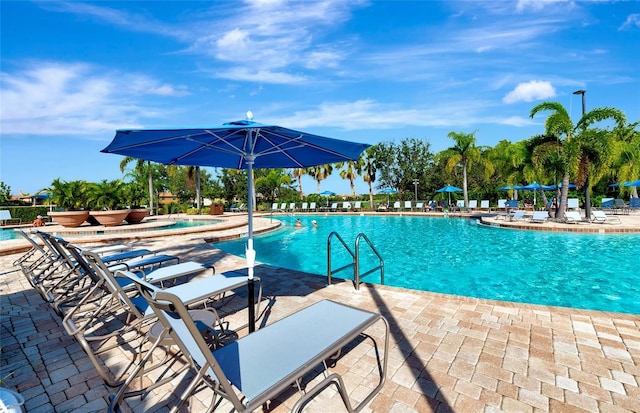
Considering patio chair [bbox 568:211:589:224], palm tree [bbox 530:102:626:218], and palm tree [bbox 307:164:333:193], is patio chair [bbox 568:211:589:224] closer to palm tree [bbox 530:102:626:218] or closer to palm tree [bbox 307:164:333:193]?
palm tree [bbox 530:102:626:218]

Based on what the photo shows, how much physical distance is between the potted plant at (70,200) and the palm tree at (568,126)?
23483 millimetres

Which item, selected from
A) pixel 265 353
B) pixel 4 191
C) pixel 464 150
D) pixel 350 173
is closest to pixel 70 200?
pixel 265 353

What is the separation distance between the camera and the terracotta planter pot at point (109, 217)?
50.6 feet

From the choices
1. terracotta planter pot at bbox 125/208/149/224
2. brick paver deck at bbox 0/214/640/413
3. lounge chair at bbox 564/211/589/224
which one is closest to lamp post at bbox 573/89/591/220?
lounge chair at bbox 564/211/589/224

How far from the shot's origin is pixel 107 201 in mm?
15898

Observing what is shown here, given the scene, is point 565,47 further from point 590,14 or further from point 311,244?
point 311,244

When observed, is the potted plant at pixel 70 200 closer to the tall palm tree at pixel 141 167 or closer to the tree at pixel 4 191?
the tall palm tree at pixel 141 167

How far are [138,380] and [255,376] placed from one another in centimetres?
148

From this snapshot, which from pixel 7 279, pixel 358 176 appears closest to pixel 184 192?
pixel 358 176

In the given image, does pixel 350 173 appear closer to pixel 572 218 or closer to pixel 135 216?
pixel 572 218

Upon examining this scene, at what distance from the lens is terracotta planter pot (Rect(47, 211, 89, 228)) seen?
14.6 meters

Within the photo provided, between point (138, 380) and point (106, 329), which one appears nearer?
point (138, 380)

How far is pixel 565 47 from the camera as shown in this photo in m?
12.7

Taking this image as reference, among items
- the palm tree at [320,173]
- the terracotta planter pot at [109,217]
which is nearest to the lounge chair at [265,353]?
the terracotta planter pot at [109,217]
